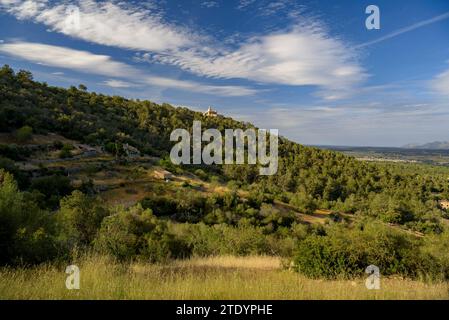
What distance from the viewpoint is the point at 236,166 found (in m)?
58.5

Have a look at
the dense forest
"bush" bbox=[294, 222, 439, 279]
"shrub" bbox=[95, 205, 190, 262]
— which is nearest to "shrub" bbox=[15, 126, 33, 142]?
the dense forest

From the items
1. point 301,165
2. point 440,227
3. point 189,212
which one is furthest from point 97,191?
point 301,165

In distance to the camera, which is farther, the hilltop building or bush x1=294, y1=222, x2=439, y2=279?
the hilltop building

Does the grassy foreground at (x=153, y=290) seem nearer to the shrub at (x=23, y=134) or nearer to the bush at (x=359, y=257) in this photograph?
the bush at (x=359, y=257)

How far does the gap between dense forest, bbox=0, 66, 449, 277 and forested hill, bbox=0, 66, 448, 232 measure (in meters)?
0.23

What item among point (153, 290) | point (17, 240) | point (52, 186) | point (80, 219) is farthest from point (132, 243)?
point (52, 186)

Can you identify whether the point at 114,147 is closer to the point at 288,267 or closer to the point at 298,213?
the point at 298,213

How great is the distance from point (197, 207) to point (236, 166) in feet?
91.2

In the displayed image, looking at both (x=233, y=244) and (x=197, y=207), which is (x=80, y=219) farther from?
(x=197, y=207)

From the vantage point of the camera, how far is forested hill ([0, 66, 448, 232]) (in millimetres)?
44250

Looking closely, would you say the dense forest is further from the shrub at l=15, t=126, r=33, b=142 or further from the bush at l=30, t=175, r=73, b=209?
the shrub at l=15, t=126, r=33, b=142

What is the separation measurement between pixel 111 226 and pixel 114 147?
34.3 metres

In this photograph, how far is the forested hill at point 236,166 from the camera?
145 feet
